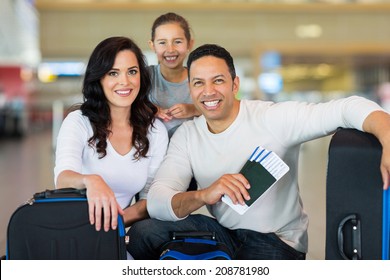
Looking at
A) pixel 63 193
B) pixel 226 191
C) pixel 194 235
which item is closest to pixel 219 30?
pixel 194 235

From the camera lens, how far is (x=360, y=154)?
6.28 feet

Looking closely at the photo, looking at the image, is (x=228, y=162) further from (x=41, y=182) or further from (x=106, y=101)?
(x=41, y=182)

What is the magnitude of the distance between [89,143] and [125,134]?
189 mm

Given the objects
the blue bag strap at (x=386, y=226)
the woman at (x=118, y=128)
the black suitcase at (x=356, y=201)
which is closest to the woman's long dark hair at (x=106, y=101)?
the woman at (x=118, y=128)

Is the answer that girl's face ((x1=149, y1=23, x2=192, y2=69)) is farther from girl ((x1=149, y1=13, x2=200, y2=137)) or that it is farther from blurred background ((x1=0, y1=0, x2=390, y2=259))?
blurred background ((x1=0, y1=0, x2=390, y2=259))

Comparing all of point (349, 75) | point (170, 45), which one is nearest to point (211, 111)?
point (170, 45)

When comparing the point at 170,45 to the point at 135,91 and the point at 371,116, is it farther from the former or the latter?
the point at 371,116

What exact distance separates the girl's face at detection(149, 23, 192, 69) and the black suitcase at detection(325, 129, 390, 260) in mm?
1324

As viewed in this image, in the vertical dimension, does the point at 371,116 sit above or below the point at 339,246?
above

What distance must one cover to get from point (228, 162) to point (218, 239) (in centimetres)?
33

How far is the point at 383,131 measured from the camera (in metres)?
1.91

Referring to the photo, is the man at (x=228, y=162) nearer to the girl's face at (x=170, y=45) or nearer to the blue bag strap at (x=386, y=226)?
the blue bag strap at (x=386, y=226)

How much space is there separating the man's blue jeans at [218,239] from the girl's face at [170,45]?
3.16 ft
